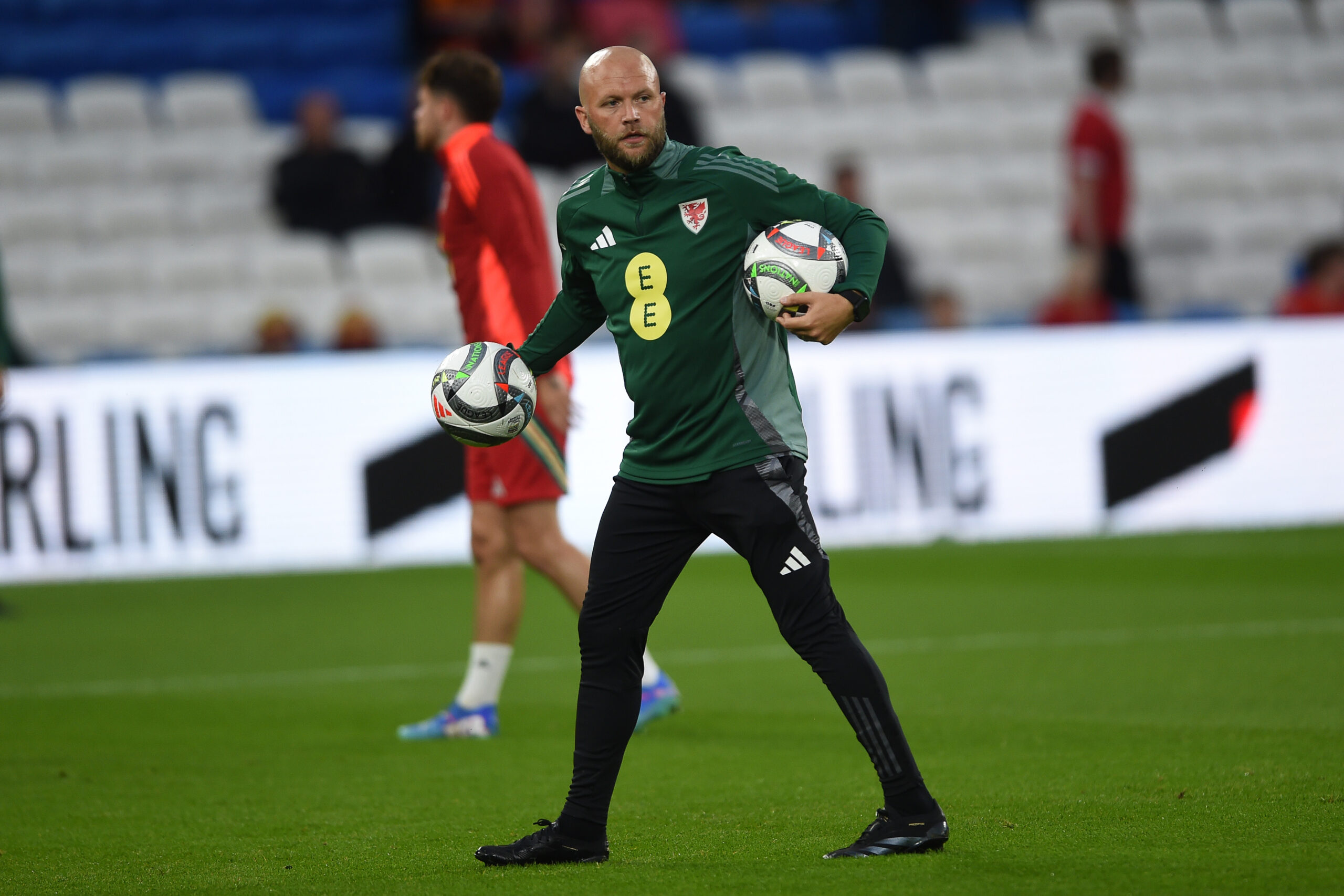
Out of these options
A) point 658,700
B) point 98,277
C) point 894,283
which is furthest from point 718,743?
point 98,277

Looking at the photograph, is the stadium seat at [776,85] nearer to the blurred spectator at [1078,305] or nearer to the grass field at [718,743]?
the blurred spectator at [1078,305]

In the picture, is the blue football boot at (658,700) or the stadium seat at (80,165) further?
the stadium seat at (80,165)

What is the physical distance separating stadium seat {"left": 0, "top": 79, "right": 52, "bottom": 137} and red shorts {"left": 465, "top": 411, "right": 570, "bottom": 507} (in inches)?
459

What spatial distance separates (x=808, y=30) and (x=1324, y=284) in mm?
7817

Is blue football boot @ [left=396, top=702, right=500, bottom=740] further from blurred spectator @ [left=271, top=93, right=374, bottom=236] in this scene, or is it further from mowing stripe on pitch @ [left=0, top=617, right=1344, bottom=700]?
blurred spectator @ [left=271, top=93, right=374, bottom=236]

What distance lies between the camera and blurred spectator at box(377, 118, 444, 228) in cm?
1580

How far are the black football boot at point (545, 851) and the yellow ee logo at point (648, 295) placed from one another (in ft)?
Answer: 4.12

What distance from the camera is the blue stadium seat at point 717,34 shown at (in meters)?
19.9

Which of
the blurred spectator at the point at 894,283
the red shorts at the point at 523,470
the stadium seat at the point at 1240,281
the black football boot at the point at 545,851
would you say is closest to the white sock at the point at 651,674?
the red shorts at the point at 523,470

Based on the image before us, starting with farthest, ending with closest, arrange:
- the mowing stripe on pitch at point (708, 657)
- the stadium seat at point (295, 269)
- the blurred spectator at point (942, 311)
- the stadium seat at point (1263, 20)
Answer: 1. the stadium seat at point (1263, 20)
2. the stadium seat at point (295, 269)
3. the blurred spectator at point (942, 311)
4. the mowing stripe on pitch at point (708, 657)

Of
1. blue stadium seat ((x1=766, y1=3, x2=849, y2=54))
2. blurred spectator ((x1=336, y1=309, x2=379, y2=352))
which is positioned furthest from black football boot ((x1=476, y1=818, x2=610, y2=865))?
blue stadium seat ((x1=766, y1=3, x2=849, y2=54))

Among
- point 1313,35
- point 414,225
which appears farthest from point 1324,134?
point 414,225

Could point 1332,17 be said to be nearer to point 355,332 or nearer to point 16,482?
point 355,332

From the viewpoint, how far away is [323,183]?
16125mm
